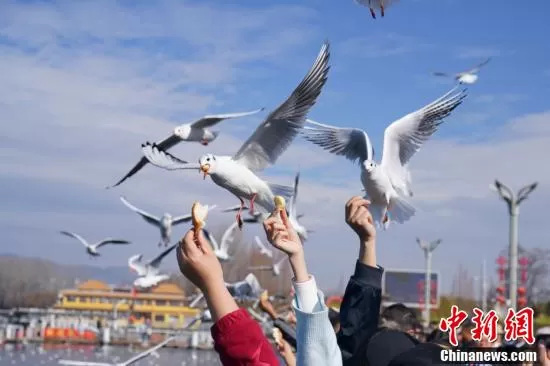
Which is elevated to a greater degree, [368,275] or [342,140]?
[342,140]

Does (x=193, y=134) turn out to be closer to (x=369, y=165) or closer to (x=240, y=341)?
(x=369, y=165)

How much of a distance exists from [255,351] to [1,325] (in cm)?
4269

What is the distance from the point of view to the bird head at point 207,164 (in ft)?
15.4

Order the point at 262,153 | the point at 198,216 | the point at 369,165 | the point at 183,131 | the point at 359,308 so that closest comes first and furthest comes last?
the point at 198,216
the point at 359,308
the point at 369,165
the point at 262,153
the point at 183,131

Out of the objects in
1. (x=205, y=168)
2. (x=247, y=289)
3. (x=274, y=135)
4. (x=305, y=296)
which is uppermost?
(x=247, y=289)

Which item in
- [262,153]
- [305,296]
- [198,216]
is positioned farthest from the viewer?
[262,153]

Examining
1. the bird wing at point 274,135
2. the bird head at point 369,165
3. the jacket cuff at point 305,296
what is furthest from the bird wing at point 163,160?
the jacket cuff at point 305,296

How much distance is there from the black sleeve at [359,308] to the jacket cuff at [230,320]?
0.81m

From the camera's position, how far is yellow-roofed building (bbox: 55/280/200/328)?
183 ft

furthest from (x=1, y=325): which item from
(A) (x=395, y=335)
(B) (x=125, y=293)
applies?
(A) (x=395, y=335)

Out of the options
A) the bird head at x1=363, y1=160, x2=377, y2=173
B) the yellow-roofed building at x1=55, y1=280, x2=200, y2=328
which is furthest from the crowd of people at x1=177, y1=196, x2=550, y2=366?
the yellow-roofed building at x1=55, y1=280, x2=200, y2=328

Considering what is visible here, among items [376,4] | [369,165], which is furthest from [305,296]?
[369,165]

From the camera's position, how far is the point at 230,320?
1802mm

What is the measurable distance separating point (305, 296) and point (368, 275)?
74 centimetres
